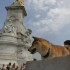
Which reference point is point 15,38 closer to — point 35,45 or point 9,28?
point 9,28

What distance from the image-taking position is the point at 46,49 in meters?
5.15

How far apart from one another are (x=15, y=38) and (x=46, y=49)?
3213 centimetres

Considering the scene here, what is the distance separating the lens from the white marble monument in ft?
114

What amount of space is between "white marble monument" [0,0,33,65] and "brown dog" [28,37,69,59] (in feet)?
93.9

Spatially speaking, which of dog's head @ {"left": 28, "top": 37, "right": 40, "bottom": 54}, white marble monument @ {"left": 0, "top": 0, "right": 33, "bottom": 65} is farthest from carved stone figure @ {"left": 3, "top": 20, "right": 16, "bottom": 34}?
dog's head @ {"left": 28, "top": 37, "right": 40, "bottom": 54}

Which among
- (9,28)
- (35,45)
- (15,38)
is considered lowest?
(15,38)

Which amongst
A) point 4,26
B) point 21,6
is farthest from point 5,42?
point 21,6

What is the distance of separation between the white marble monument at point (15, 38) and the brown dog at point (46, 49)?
2863 centimetres

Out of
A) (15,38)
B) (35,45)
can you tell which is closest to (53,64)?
(35,45)

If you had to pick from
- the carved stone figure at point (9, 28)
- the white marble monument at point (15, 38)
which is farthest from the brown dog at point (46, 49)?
the carved stone figure at point (9, 28)

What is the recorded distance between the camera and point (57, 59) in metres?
3.99

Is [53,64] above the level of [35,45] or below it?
below

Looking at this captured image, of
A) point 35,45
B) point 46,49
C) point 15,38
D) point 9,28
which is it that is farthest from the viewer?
point 9,28

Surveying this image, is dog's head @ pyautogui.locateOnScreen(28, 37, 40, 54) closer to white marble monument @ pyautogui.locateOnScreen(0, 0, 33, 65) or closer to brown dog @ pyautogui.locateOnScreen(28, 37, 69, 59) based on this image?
brown dog @ pyautogui.locateOnScreen(28, 37, 69, 59)
